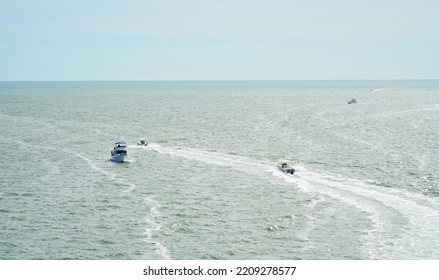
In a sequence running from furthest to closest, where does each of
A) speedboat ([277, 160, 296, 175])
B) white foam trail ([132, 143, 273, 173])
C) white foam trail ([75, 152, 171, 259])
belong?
1. white foam trail ([132, 143, 273, 173])
2. speedboat ([277, 160, 296, 175])
3. white foam trail ([75, 152, 171, 259])

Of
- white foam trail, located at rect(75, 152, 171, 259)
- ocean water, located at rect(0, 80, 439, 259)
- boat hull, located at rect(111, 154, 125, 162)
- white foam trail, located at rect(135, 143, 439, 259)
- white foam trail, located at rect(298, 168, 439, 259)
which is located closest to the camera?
white foam trail, located at rect(75, 152, 171, 259)

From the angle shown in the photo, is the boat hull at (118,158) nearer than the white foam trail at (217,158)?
No

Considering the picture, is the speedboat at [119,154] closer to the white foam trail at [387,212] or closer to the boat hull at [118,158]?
the boat hull at [118,158]

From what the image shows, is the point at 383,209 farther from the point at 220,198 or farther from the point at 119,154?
the point at 119,154

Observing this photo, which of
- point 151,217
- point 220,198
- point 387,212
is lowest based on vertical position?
point 151,217

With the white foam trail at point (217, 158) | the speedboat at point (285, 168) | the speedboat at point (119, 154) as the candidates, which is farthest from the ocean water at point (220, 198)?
the speedboat at point (285, 168)

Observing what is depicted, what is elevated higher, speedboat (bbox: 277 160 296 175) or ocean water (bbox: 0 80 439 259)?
speedboat (bbox: 277 160 296 175)

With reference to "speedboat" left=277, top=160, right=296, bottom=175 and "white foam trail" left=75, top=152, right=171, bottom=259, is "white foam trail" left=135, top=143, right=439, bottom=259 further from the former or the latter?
"white foam trail" left=75, top=152, right=171, bottom=259

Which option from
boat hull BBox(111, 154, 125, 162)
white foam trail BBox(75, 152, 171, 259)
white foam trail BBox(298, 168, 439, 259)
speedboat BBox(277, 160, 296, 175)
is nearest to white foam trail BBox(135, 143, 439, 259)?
white foam trail BBox(298, 168, 439, 259)

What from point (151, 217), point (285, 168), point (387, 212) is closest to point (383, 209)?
point (387, 212)
